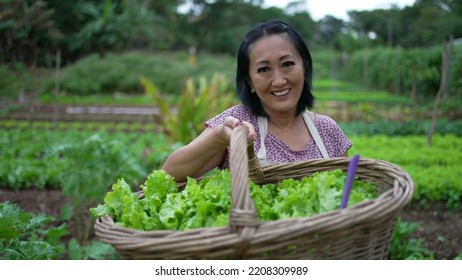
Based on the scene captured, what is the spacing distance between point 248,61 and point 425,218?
3346 mm

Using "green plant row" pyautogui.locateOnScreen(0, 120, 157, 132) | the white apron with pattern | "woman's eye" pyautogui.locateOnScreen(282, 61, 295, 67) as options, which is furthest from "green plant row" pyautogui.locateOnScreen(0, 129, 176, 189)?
"woman's eye" pyautogui.locateOnScreen(282, 61, 295, 67)

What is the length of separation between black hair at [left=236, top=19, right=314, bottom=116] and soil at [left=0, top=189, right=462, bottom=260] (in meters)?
1.85

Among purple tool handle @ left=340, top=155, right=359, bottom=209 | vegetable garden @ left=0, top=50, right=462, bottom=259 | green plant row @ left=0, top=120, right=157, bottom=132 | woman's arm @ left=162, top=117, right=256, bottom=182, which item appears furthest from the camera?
green plant row @ left=0, top=120, right=157, bottom=132

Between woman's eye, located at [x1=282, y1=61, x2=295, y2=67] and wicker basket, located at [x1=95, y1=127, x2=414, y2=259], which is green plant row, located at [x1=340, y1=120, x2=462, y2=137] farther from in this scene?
wicker basket, located at [x1=95, y1=127, x2=414, y2=259]

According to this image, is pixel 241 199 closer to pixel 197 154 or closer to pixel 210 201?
pixel 210 201

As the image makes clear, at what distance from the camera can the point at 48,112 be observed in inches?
530

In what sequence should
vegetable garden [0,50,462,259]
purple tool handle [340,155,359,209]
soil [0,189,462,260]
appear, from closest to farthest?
purple tool handle [340,155,359,209] → vegetable garden [0,50,462,259] → soil [0,189,462,260]

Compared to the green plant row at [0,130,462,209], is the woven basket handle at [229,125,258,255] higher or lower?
higher

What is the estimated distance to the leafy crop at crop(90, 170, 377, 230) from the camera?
136cm

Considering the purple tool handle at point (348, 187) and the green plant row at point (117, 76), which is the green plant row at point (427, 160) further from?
the green plant row at point (117, 76)

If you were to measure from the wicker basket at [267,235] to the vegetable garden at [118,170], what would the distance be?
88 cm

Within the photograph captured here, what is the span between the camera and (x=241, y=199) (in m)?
1.15

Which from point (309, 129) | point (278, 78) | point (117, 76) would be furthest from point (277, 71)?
point (117, 76)

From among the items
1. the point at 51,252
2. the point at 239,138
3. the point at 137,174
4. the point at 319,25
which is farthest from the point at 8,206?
the point at 319,25
